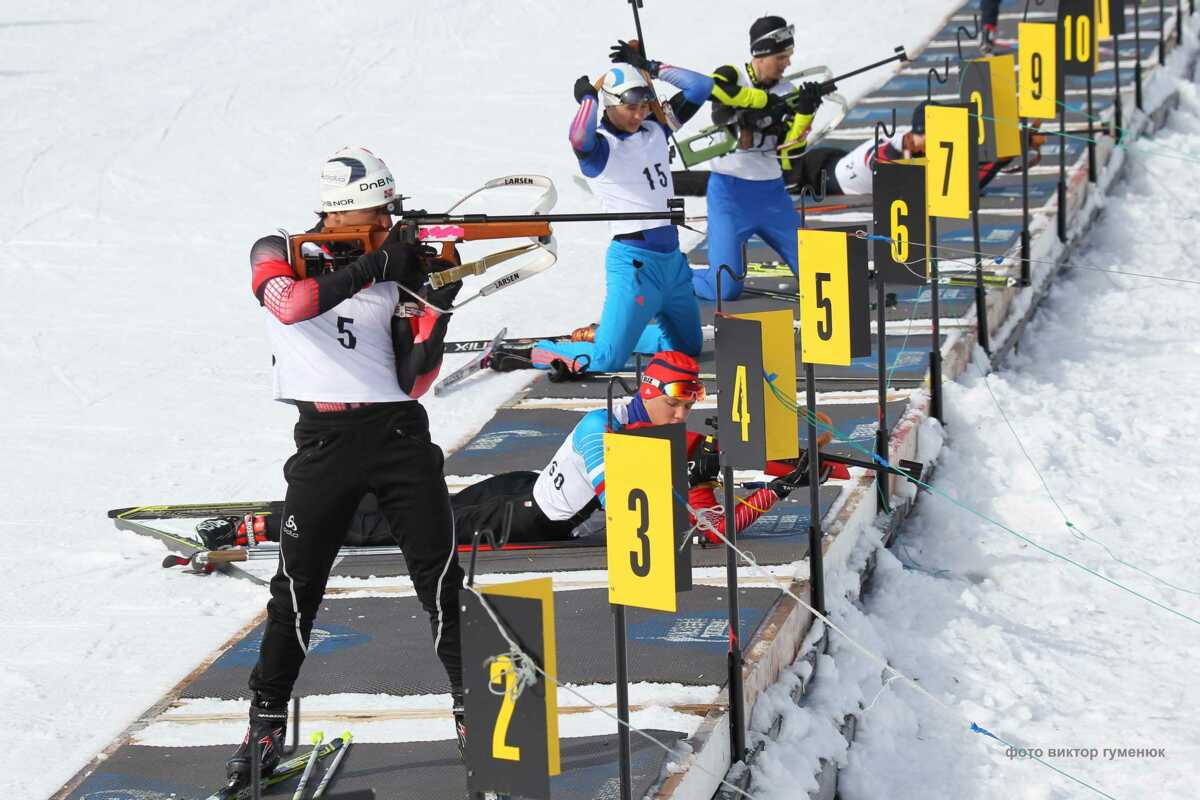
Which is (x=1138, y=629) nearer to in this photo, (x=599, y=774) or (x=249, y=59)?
(x=599, y=774)

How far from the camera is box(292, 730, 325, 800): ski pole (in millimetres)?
4742

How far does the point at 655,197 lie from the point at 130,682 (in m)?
3.56


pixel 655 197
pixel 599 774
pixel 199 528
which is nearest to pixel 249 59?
pixel 655 197

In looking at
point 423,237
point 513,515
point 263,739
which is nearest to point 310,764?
point 263,739

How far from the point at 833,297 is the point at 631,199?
2385 mm

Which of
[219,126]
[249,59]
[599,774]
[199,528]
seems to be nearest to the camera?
[599,774]

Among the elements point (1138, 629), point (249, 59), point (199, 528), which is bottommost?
point (1138, 629)

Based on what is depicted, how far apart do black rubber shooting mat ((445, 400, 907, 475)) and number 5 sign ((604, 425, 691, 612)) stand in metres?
3.05

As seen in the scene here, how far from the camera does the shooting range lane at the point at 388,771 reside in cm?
466

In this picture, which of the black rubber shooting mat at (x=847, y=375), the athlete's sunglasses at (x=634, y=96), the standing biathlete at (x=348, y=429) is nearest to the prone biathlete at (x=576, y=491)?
the standing biathlete at (x=348, y=429)

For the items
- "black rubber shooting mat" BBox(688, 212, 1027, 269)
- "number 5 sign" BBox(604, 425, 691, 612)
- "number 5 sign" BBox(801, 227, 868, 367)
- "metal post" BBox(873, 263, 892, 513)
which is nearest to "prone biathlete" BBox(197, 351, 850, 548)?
"metal post" BBox(873, 263, 892, 513)

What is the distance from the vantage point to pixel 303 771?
488 cm

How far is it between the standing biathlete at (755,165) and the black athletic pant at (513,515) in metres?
2.77

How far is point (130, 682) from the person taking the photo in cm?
581
